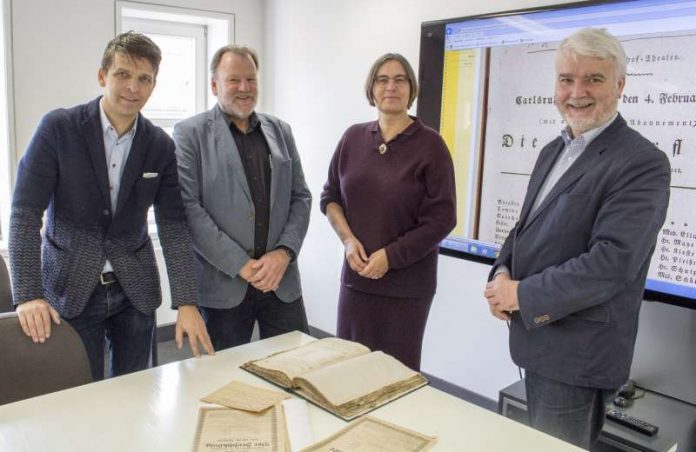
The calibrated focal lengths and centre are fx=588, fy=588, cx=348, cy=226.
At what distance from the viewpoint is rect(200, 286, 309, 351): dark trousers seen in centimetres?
212

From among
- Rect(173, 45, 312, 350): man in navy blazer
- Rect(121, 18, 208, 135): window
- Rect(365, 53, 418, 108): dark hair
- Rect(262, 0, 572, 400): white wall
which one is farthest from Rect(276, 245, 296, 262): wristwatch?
Rect(121, 18, 208, 135): window

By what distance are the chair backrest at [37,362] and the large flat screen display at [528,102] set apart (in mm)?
1901

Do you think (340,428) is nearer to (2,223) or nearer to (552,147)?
(552,147)

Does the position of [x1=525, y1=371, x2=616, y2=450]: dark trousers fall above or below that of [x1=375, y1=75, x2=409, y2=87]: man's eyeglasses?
below

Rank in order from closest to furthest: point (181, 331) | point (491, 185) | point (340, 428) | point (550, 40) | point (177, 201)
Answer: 1. point (340, 428)
2. point (181, 331)
3. point (177, 201)
4. point (550, 40)
5. point (491, 185)

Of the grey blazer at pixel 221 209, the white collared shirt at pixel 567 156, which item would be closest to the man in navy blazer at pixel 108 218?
the grey blazer at pixel 221 209

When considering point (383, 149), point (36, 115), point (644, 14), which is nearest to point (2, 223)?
point (36, 115)

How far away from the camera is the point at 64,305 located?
1794mm

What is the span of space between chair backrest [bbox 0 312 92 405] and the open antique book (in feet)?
1.46

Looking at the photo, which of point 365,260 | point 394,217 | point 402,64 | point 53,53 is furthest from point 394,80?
point 53,53

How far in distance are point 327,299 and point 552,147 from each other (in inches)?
98.0

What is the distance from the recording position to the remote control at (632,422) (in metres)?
1.97

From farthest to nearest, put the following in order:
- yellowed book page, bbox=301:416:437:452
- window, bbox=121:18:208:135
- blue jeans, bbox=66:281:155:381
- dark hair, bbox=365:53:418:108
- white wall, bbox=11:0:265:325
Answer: window, bbox=121:18:208:135
white wall, bbox=11:0:265:325
dark hair, bbox=365:53:418:108
blue jeans, bbox=66:281:155:381
yellowed book page, bbox=301:416:437:452

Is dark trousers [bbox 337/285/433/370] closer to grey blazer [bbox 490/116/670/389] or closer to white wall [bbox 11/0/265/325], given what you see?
grey blazer [bbox 490/116/670/389]
